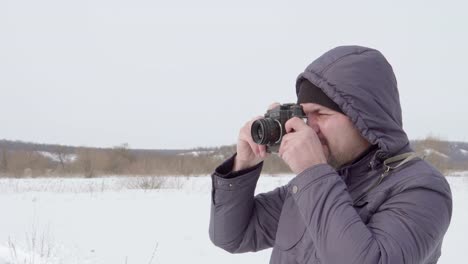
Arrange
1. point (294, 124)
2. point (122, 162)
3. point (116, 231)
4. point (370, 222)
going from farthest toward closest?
point (122, 162) < point (116, 231) < point (294, 124) < point (370, 222)

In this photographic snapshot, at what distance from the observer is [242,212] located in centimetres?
134

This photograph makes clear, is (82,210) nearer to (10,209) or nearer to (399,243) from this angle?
(10,209)

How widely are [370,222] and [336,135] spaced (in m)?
0.26

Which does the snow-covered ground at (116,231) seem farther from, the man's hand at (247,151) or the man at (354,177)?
the man at (354,177)

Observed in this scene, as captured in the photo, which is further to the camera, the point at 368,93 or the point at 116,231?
the point at 116,231

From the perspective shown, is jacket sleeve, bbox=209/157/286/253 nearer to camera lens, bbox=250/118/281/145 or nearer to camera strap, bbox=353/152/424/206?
camera lens, bbox=250/118/281/145

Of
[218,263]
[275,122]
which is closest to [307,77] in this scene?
[275,122]

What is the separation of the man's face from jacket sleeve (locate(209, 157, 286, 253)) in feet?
1.07

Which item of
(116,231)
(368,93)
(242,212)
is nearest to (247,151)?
(242,212)

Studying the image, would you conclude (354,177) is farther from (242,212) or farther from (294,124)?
(242,212)

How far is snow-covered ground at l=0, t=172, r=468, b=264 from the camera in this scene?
4590 mm

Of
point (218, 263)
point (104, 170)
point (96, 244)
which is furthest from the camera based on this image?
point (104, 170)

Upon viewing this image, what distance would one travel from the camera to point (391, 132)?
3.43ft

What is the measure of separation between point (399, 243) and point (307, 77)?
19.8 inches
